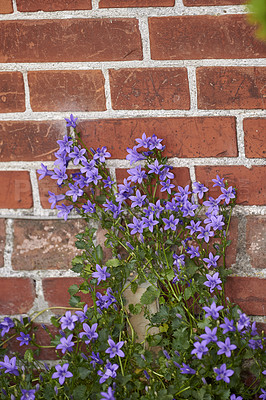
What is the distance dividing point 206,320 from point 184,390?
0.16 meters

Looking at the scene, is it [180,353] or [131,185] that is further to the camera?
[131,185]

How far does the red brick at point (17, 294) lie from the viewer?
1.12m

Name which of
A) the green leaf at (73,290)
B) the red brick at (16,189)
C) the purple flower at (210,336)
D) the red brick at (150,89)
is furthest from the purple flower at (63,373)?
the red brick at (150,89)

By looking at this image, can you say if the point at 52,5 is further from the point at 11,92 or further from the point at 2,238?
the point at 2,238

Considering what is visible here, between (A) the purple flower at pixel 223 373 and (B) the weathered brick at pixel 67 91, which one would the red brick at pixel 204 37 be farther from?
(A) the purple flower at pixel 223 373

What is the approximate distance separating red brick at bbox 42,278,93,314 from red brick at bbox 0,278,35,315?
0.12ft

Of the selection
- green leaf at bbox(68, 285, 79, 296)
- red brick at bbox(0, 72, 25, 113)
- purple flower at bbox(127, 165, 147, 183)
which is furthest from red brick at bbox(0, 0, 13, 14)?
green leaf at bbox(68, 285, 79, 296)

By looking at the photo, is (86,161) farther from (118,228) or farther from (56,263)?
(56,263)

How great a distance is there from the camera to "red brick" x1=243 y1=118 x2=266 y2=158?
1.00m

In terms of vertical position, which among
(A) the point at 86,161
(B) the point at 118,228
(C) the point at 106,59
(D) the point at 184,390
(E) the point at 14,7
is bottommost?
(D) the point at 184,390

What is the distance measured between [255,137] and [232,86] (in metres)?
0.13

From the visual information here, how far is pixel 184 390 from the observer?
0.93 metres

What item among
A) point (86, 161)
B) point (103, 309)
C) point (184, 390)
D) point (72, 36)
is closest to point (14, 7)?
point (72, 36)

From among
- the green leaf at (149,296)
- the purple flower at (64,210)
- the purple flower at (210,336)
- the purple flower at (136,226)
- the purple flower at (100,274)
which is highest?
the purple flower at (64,210)
